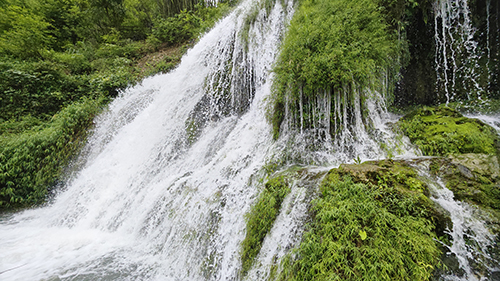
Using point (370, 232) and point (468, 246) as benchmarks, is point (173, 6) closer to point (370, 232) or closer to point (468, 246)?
point (370, 232)

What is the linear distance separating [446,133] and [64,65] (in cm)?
1355

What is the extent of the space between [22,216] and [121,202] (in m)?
3.27

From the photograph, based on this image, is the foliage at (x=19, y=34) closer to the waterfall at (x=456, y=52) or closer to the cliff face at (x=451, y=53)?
the cliff face at (x=451, y=53)

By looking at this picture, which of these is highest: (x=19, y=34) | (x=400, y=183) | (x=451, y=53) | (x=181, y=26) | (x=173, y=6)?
(x=173, y=6)

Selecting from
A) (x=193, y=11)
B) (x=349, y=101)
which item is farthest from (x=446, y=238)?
(x=193, y=11)

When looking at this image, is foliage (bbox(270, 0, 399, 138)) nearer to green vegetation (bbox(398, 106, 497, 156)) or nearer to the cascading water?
green vegetation (bbox(398, 106, 497, 156))

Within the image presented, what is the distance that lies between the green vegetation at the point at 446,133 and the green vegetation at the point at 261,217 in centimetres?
271

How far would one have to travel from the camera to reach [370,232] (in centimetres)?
216

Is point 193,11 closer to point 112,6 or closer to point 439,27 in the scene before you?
point 112,6

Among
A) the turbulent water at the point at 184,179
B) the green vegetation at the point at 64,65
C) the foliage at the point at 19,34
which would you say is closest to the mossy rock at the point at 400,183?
the turbulent water at the point at 184,179

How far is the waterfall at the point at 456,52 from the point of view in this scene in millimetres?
4758

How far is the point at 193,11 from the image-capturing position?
41.2 feet

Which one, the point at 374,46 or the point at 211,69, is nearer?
the point at 374,46

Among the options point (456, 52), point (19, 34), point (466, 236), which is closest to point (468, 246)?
point (466, 236)
